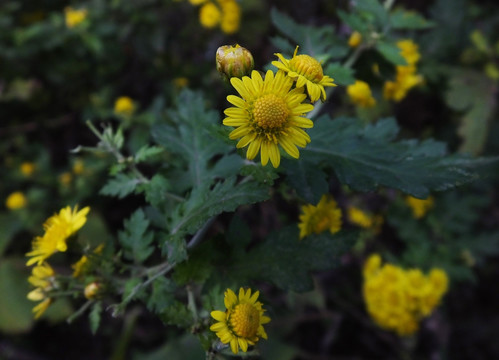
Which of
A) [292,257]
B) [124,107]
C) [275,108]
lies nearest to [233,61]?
[275,108]

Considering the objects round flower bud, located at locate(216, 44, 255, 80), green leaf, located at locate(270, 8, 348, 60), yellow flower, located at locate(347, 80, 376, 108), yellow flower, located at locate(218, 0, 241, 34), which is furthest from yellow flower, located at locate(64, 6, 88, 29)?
round flower bud, located at locate(216, 44, 255, 80)

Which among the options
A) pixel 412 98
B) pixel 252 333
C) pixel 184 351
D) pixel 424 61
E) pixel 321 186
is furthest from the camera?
pixel 412 98

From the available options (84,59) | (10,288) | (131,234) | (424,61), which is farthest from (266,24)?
(10,288)

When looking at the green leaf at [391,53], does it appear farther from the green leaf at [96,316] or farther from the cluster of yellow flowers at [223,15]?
the cluster of yellow flowers at [223,15]

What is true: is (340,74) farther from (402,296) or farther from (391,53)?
(402,296)

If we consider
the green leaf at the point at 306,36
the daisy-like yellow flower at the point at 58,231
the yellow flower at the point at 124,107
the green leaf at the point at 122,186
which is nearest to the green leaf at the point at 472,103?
the green leaf at the point at 306,36

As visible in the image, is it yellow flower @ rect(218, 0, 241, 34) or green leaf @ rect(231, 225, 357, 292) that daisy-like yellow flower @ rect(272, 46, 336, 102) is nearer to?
green leaf @ rect(231, 225, 357, 292)

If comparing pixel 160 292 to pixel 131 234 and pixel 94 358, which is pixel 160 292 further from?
pixel 94 358
